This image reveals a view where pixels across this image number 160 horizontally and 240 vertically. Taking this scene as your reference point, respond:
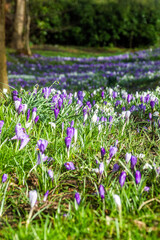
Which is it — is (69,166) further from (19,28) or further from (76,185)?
(19,28)

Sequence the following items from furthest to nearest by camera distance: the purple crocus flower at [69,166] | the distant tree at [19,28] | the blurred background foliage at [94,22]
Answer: the blurred background foliage at [94,22]
the distant tree at [19,28]
the purple crocus flower at [69,166]

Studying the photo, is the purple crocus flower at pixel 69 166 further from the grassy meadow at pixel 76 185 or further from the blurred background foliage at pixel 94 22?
the blurred background foliage at pixel 94 22

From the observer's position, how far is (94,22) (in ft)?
82.0

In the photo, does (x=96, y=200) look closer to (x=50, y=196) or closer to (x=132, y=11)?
(x=50, y=196)

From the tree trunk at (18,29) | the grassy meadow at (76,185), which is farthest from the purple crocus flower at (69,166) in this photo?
the tree trunk at (18,29)

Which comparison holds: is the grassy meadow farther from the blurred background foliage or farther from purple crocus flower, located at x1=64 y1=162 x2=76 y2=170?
the blurred background foliage

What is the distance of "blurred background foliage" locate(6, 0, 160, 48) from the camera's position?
24078 mm

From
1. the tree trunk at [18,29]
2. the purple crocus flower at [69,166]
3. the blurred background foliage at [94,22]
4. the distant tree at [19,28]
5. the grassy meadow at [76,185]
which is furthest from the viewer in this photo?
the blurred background foliage at [94,22]

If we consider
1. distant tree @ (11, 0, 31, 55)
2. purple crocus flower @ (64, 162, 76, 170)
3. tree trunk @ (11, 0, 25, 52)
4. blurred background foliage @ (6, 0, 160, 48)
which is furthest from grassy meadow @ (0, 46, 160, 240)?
blurred background foliage @ (6, 0, 160, 48)

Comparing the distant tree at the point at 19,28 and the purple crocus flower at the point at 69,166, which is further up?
the distant tree at the point at 19,28

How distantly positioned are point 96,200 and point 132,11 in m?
25.7

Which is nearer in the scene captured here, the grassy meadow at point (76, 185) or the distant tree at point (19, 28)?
the grassy meadow at point (76, 185)

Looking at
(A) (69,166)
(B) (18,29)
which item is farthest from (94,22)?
(A) (69,166)

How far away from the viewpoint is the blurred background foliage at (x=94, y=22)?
79.0ft
